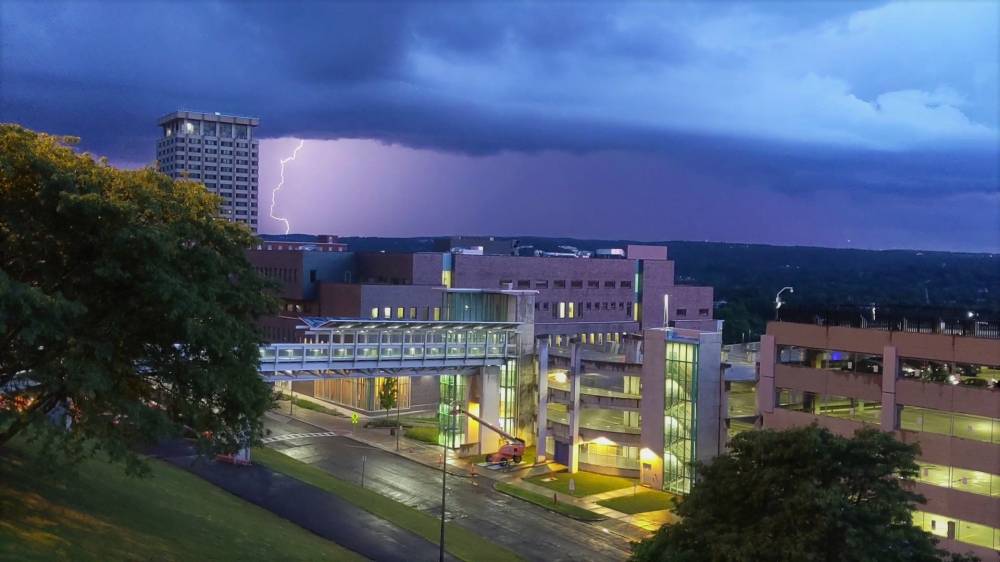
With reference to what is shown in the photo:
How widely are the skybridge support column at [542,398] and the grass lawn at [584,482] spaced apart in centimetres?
391

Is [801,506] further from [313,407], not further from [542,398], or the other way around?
[313,407]

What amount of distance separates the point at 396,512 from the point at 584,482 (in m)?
18.0

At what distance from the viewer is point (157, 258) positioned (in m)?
26.9

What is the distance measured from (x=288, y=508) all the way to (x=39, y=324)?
25551mm

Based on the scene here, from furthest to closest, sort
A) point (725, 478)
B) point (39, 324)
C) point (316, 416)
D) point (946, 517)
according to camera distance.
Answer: point (316, 416) < point (946, 517) < point (725, 478) < point (39, 324)

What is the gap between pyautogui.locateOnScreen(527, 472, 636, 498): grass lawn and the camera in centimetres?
6106

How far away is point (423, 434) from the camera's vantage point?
77375mm

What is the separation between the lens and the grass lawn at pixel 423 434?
75938 mm

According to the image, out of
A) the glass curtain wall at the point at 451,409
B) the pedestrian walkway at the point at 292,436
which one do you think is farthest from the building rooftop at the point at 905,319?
the pedestrian walkway at the point at 292,436

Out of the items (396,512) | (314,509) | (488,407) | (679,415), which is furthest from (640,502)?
(314,509)

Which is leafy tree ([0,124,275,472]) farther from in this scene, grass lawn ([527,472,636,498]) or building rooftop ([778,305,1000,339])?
building rooftop ([778,305,1000,339])

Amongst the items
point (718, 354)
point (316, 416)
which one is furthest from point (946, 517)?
point (316, 416)

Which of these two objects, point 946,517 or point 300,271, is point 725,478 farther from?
point 300,271

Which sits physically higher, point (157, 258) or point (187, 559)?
point (157, 258)
